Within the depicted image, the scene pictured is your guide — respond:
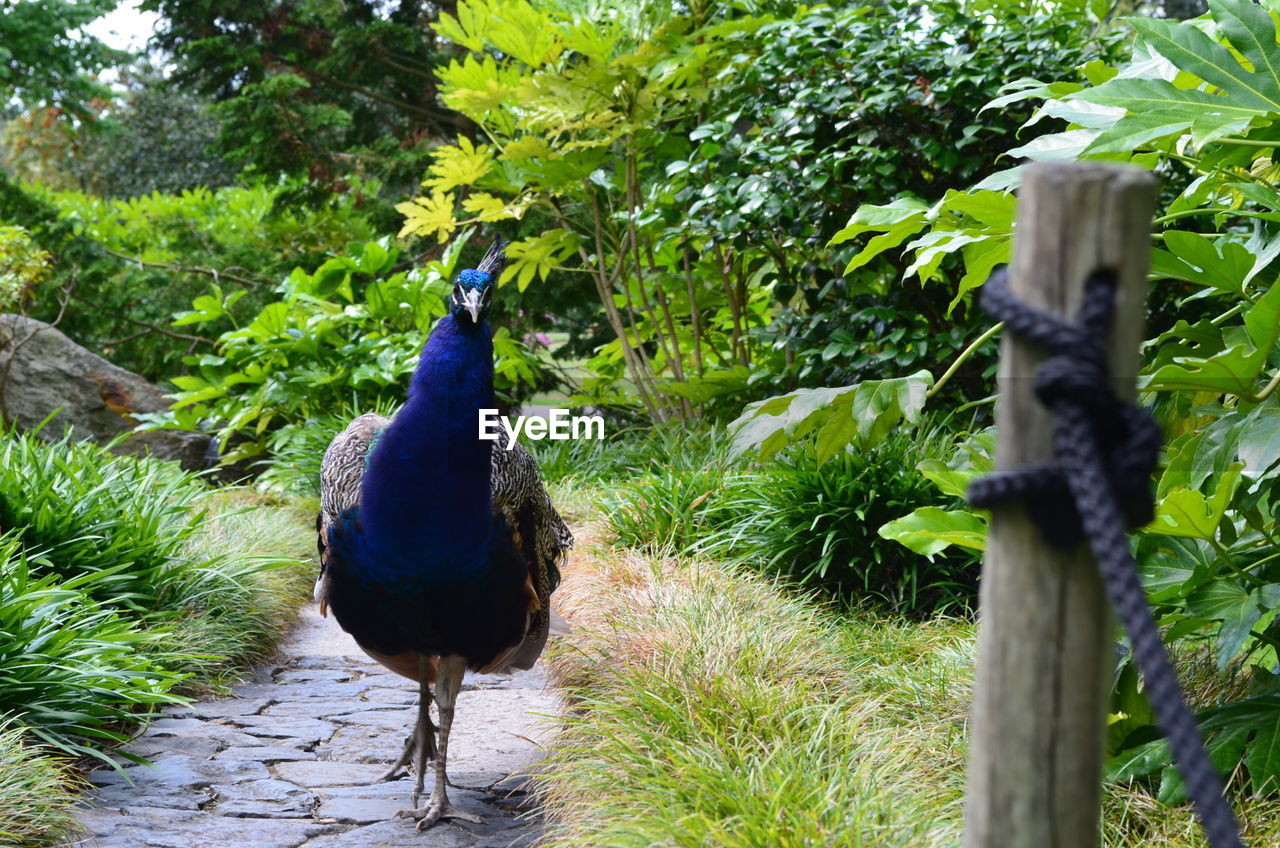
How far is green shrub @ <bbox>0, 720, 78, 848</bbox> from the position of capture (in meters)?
2.71

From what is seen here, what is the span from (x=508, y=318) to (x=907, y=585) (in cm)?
496

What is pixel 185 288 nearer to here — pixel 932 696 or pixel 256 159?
pixel 256 159

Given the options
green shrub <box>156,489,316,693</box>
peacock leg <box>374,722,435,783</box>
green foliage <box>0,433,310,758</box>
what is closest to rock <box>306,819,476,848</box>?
peacock leg <box>374,722,435,783</box>

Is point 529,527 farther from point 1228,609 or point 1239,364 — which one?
point 1239,364

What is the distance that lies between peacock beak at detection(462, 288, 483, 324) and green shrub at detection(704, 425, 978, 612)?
1719 mm

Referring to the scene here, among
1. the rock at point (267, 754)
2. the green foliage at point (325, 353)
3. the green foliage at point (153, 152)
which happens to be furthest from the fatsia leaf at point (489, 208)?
the green foliage at point (153, 152)

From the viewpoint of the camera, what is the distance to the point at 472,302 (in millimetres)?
3207

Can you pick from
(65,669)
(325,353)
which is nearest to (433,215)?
(325,353)

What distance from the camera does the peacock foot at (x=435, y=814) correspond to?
10.4ft

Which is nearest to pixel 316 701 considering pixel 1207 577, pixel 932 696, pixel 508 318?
pixel 932 696

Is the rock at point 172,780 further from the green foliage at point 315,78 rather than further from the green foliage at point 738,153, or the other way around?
the green foliage at point 315,78

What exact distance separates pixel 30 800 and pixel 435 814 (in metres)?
1.03

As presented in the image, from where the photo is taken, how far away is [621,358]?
7.71m

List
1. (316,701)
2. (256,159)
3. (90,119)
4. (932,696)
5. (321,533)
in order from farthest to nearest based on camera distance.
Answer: (90,119) < (256,159) < (316,701) < (321,533) < (932,696)
